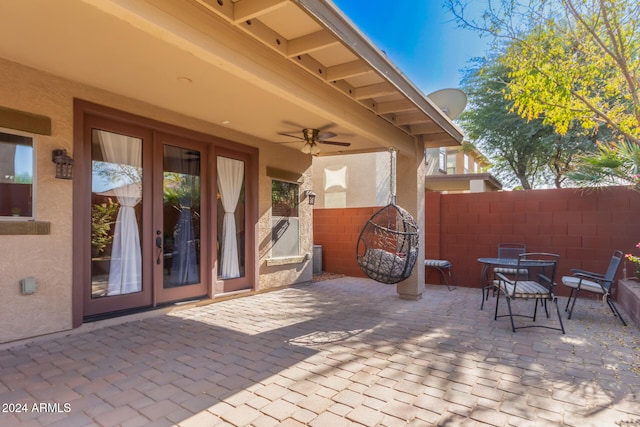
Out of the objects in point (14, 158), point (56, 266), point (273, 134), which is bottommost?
point (56, 266)

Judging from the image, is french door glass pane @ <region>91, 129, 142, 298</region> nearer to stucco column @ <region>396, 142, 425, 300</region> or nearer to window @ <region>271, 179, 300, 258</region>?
window @ <region>271, 179, 300, 258</region>

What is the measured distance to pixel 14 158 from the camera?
325cm

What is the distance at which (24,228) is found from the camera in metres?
3.24

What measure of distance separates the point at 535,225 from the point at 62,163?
22.2 ft

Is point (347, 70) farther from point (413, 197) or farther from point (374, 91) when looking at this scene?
point (413, 197)

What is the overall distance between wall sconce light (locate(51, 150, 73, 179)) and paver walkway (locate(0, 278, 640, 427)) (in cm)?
159

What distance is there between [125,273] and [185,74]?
7.85 ft

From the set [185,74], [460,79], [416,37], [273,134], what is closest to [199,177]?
[273,134]

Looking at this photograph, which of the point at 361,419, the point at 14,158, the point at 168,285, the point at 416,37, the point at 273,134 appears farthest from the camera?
the point at 416,37

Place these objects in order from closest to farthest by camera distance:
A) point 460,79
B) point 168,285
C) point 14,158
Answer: point 14,158 → point 168,285 → point 460,79

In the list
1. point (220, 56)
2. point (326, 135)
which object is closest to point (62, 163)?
point (220, 56)

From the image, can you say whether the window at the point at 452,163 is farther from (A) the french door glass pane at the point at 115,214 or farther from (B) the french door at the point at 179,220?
(A) the french door glass pane at the point at 115,214

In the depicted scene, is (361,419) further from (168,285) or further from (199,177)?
(199,177)

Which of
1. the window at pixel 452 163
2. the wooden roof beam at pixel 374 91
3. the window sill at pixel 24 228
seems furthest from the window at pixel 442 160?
the window sill at pixel 24 228
